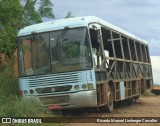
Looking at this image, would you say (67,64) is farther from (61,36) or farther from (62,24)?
(62,24)

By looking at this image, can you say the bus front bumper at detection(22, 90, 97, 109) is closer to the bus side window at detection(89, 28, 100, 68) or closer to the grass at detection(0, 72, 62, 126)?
the grass at detection(0, 72, 62, 126)

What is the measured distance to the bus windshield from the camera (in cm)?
1228

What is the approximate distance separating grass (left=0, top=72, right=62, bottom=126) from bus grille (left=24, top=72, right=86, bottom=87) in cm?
73

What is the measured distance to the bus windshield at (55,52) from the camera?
12281 mm

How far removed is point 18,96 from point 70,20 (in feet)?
9.34

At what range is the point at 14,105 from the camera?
11.0 m

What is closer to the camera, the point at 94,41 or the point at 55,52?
the point at 55,52

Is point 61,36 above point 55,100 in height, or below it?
above

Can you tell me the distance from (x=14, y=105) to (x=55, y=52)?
2.37 meters

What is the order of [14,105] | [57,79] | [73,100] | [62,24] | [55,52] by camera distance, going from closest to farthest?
1. [14,105]
2. [73,100]
3. [57,79]
4. [55,52]
5. [62,24]

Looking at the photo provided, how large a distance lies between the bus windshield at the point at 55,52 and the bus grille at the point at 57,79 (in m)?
0.14

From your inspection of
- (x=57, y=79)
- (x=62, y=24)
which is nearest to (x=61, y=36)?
(x=62, y=24)

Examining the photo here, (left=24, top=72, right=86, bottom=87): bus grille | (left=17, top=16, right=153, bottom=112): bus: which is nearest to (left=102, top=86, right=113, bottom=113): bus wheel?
(left=17, top=16, right=153, bottom=112): bus

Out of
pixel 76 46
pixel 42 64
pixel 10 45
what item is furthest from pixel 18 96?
pixel 10 45
